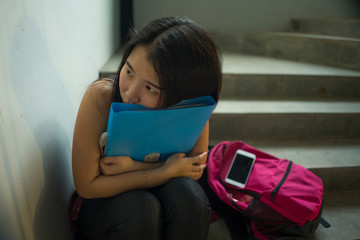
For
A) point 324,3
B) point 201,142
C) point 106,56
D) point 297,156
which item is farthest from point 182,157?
point 324,3

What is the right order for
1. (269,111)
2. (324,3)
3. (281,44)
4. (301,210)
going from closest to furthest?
(301,210), (269,111), (281,44), (324,3)

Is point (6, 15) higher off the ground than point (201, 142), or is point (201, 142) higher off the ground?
point (6, 15)

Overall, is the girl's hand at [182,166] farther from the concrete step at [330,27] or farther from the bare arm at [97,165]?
the concrete step at [330,27]

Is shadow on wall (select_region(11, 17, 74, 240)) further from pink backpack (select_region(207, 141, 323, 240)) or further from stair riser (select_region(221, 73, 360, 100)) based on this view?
stair riser (select_region(221, 73, 360, 100))

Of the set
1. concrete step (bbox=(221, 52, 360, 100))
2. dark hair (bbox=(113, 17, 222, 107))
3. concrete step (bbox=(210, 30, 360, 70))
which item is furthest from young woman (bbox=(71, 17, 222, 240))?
concrete step (bbox=(210, 30, 360, 70))

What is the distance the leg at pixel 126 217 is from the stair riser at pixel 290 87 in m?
1.11

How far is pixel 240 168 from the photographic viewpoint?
108 centimetres

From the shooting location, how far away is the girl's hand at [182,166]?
0.78m

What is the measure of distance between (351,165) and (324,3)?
1969 millimetres

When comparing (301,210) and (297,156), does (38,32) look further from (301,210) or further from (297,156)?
(297,156)

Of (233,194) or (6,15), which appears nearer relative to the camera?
(6,15)

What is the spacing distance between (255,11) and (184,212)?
238 centimetres

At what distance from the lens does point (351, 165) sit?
131 centimetres

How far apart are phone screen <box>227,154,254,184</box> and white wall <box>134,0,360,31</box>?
5.89ft
